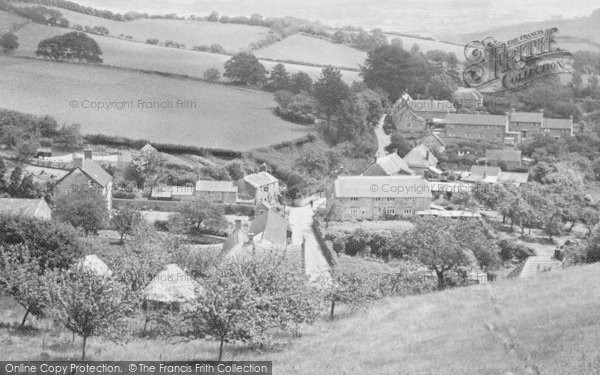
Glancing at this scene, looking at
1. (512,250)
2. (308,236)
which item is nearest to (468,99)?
(512,250)

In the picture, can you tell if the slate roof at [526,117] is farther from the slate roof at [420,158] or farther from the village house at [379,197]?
the village house at [379,197]

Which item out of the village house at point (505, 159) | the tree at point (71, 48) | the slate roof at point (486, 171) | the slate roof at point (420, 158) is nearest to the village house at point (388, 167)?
the slate roof at point (420, 158)

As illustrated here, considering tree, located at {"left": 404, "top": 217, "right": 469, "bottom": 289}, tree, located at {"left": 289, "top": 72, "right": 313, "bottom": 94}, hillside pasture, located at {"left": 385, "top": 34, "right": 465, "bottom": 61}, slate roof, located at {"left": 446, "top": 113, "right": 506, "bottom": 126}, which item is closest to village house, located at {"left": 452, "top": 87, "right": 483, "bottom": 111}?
slate roof, located at {"left": 446, "top": 113, "right": 506, "bottom": 126}

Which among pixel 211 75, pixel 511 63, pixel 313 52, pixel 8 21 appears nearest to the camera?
pixel 8 21

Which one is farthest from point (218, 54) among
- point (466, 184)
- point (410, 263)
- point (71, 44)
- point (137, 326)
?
point (137, 326)

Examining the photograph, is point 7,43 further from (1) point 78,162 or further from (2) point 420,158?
(2) point 420,158

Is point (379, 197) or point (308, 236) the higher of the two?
point (379, 197)

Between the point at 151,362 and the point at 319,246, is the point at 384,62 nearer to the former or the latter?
the point at 319,246
